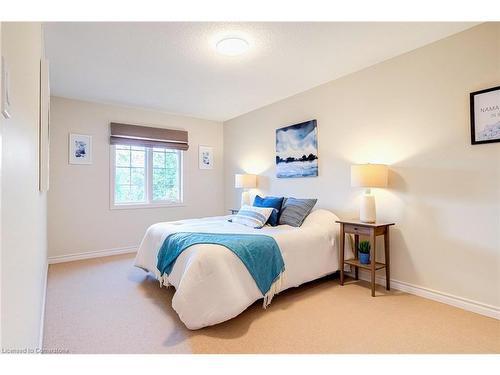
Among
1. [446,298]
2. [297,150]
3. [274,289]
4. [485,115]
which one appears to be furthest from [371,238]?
[297,150]

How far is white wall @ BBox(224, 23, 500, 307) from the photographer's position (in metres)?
2.26

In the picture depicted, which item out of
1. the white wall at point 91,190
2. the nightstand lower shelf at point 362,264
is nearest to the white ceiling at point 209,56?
the white wall at point 91,190

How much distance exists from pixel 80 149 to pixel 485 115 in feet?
15.5

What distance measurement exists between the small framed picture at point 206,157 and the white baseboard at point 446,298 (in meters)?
3.42

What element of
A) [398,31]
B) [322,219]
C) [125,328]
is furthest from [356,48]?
[125,328]

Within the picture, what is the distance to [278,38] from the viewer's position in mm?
2410

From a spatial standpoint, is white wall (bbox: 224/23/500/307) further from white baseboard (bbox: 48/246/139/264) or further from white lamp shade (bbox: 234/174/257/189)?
white baseboard (bbox: 48/246/139/264)

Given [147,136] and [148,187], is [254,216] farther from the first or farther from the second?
[147,136]

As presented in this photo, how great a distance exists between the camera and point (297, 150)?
3.87 metres

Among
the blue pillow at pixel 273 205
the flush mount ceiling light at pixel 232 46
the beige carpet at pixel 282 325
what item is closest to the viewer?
the beige carpet at pixel 282 325

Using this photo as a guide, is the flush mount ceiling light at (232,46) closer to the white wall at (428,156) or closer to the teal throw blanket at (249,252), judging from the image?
the white wall at (428,156)

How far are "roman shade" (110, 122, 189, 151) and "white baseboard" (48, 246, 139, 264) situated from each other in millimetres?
1655

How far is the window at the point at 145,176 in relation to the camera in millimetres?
4430
